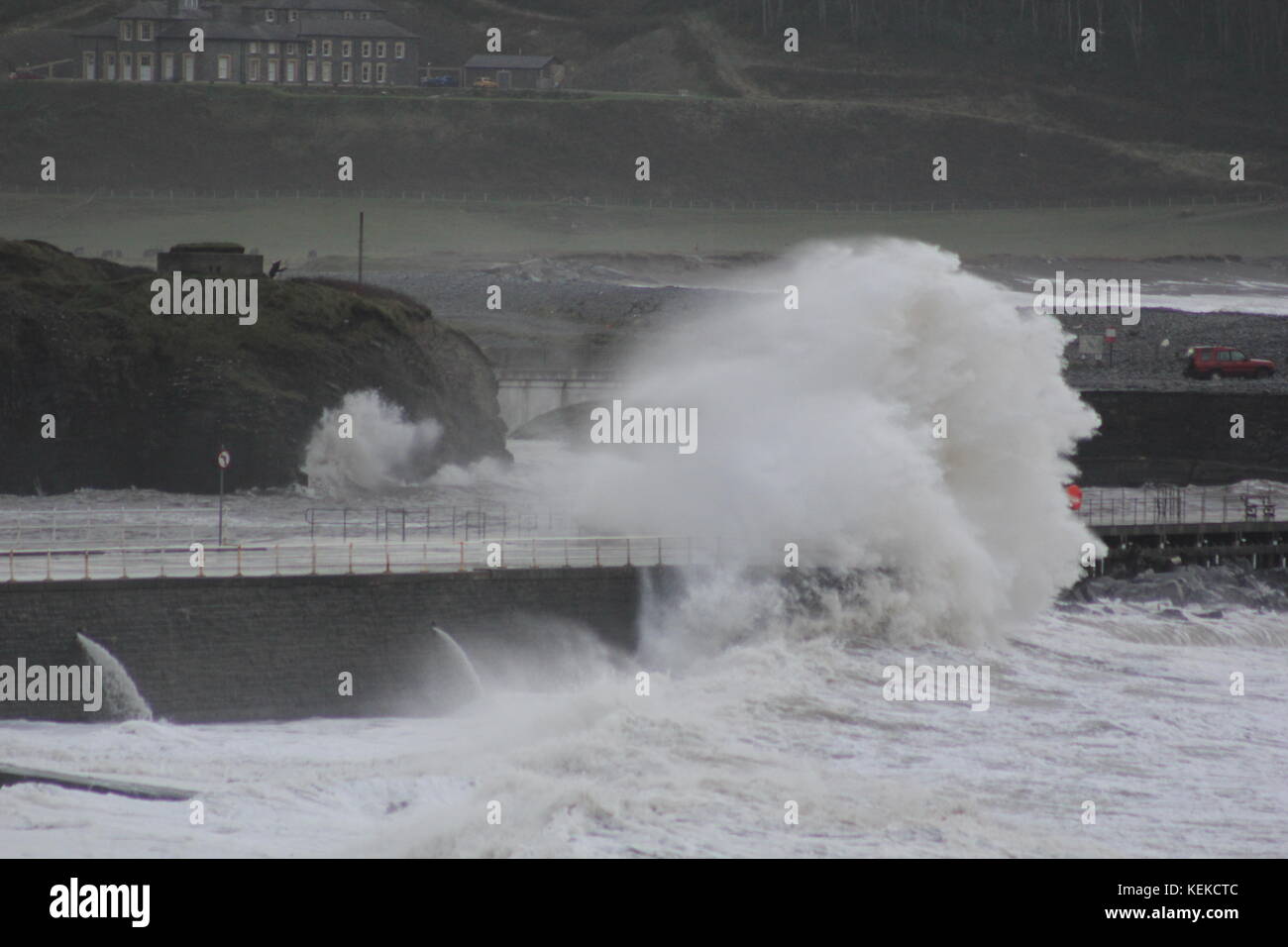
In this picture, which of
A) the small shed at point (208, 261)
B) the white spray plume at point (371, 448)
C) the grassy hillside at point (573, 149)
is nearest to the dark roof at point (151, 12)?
the grassy hillside at point (573, 149)

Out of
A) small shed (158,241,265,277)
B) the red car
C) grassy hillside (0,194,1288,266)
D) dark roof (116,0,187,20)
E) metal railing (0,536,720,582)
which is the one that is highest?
dark roof (116,0,187,20)

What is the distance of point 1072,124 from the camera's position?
132 meters

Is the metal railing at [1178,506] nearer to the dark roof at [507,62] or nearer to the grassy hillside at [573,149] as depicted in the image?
the grassy hillside at [573,149]

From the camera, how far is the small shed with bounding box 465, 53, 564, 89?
430 feet

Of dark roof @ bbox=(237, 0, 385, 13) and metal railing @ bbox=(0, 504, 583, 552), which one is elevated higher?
dark roof @ bbox=(237, 0, 385, 13)

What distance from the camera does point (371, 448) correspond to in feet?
180

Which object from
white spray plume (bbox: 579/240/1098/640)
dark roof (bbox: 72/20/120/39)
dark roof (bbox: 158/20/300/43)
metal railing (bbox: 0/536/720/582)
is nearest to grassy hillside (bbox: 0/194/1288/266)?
dark roof (bbox: 158/20/300/43)

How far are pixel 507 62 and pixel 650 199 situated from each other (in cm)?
2263

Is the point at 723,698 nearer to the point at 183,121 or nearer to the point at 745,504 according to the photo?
the point at 745,504

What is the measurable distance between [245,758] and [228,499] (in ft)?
65.7

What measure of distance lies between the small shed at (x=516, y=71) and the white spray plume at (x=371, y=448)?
76.8 m

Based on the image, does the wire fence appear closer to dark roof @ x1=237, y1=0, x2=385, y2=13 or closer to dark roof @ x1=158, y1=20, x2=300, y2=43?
dark roof @ x1=158, y1=20, x2=300, y2=43

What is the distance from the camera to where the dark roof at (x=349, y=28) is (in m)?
132

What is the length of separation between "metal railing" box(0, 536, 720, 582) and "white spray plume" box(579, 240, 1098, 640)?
1.40 meters
